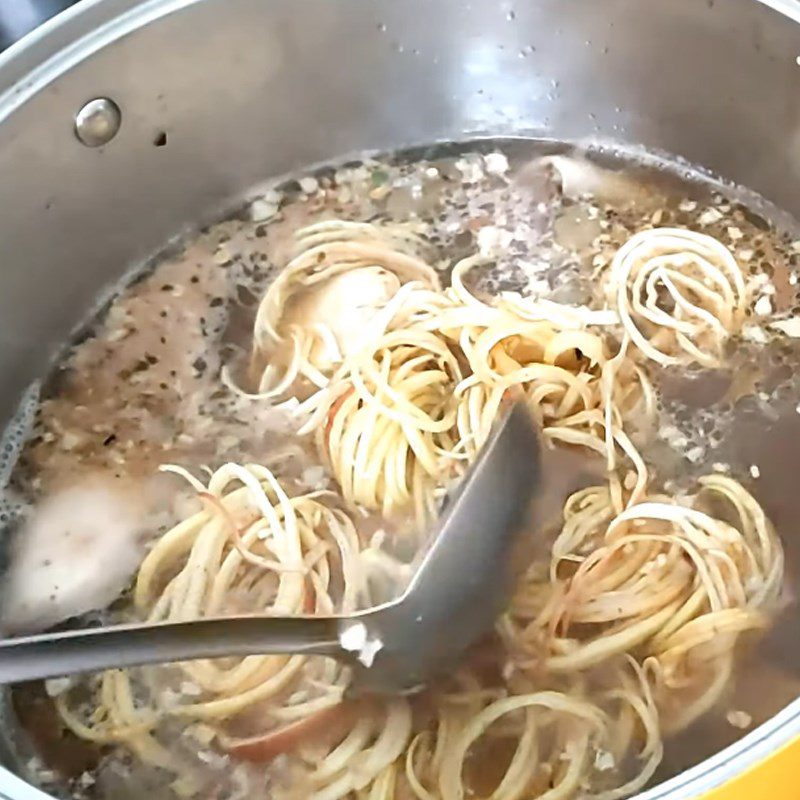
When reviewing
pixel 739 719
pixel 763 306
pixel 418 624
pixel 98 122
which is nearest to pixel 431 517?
pixel 418 624

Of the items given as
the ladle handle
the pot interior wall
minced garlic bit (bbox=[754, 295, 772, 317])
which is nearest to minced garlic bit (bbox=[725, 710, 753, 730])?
the ladle handle

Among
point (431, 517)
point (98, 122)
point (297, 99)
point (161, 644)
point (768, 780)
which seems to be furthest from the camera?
point (297, 99)

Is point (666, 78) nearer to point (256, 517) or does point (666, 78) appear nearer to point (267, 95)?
point (267, 95)

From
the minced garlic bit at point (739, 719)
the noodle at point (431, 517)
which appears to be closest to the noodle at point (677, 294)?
the noodle at point (431, 517)

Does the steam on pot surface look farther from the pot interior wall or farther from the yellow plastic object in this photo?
the yellow plastic object

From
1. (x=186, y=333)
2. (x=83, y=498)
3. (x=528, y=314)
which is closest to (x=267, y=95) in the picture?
(x=186, y=333)

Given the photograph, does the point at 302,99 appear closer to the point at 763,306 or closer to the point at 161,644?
the point at 763,306

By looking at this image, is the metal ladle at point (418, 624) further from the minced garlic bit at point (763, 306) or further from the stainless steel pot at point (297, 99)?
the stainless steel pot at point (297, 99)

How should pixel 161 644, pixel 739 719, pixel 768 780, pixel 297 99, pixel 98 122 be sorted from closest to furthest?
pixel 768 780, pixel 161 644, pixel 739 719, pixel 98 122, pixel 297 99
